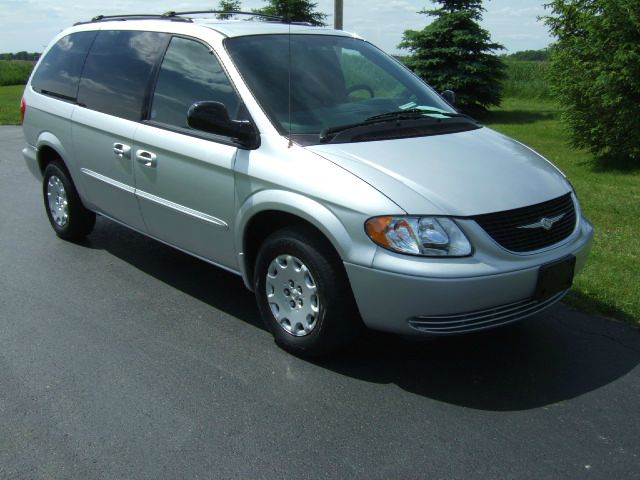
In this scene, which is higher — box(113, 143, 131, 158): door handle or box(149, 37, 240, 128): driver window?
box(149, 37, 240, 128): driver window

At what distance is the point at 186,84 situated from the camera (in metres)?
4.67

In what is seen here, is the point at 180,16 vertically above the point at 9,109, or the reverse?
the point at 180,16

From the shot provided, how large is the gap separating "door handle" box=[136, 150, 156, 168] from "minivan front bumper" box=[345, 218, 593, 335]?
1.87 meters

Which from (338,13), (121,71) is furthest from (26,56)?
(121,71)

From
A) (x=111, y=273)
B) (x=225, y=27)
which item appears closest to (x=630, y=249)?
(x=225, y=27)

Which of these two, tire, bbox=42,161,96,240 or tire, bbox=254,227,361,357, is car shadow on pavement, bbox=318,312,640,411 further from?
tire, bbox=42,161,96,240

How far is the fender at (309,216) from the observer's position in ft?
11.7

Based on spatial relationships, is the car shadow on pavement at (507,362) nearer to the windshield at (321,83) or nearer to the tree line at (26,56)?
the windshield at (321,83)

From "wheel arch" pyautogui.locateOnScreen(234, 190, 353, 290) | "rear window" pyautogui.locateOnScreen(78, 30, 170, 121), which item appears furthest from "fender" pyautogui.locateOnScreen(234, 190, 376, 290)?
"rear window" pyautogui.locateOnScreen(78, 30, 170, 121)

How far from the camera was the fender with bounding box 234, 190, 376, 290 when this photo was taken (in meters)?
3.55

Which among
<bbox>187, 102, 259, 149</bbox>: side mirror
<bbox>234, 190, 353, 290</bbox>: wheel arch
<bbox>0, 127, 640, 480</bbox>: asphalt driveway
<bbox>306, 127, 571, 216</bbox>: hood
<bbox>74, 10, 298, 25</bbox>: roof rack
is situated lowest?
Answer: <bbox>0, 127, 640, 480</bbox>: asphalt driveway

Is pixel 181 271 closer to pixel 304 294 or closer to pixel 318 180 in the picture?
pixel 304 294

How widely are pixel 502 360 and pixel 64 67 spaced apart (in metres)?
4.46

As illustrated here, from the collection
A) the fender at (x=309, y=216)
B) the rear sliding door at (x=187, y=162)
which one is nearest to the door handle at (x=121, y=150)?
the rear sliding door at (x=187, y=162)
